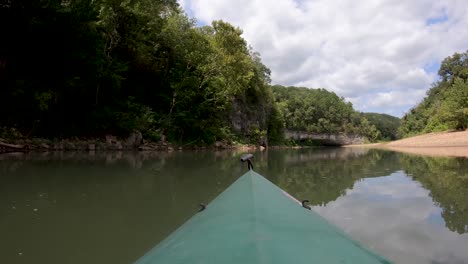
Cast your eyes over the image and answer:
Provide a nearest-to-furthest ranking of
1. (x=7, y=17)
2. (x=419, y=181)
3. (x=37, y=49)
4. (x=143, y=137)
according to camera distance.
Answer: (x=419, y=181) < (x=7, y=17) < (x=37, y=49) < (x=143, y=137)

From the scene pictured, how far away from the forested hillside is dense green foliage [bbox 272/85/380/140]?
1408 inches

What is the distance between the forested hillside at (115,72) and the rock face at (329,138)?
34.3 meters

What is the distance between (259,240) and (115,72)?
56.7ft

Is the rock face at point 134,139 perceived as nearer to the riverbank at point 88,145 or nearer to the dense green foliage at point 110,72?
the riverbank at point 88,145

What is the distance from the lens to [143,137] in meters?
18.8

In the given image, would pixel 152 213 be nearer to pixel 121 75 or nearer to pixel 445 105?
pixel 121 75

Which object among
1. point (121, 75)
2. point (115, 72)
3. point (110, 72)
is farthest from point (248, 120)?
point (110, 72)

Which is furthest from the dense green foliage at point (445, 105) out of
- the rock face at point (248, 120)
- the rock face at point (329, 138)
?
the rock face at point (248, 120)

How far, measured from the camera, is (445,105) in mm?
37625

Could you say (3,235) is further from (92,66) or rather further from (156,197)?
(92,66)

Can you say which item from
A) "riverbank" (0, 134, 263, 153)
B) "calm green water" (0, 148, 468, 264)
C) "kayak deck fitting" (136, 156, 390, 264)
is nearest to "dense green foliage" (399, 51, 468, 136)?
"riverbank" (0, 134, 263, 153)

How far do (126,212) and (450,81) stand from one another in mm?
59224

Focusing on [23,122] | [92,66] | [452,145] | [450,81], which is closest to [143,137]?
[92,66]

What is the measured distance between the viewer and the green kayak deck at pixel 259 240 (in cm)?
105
